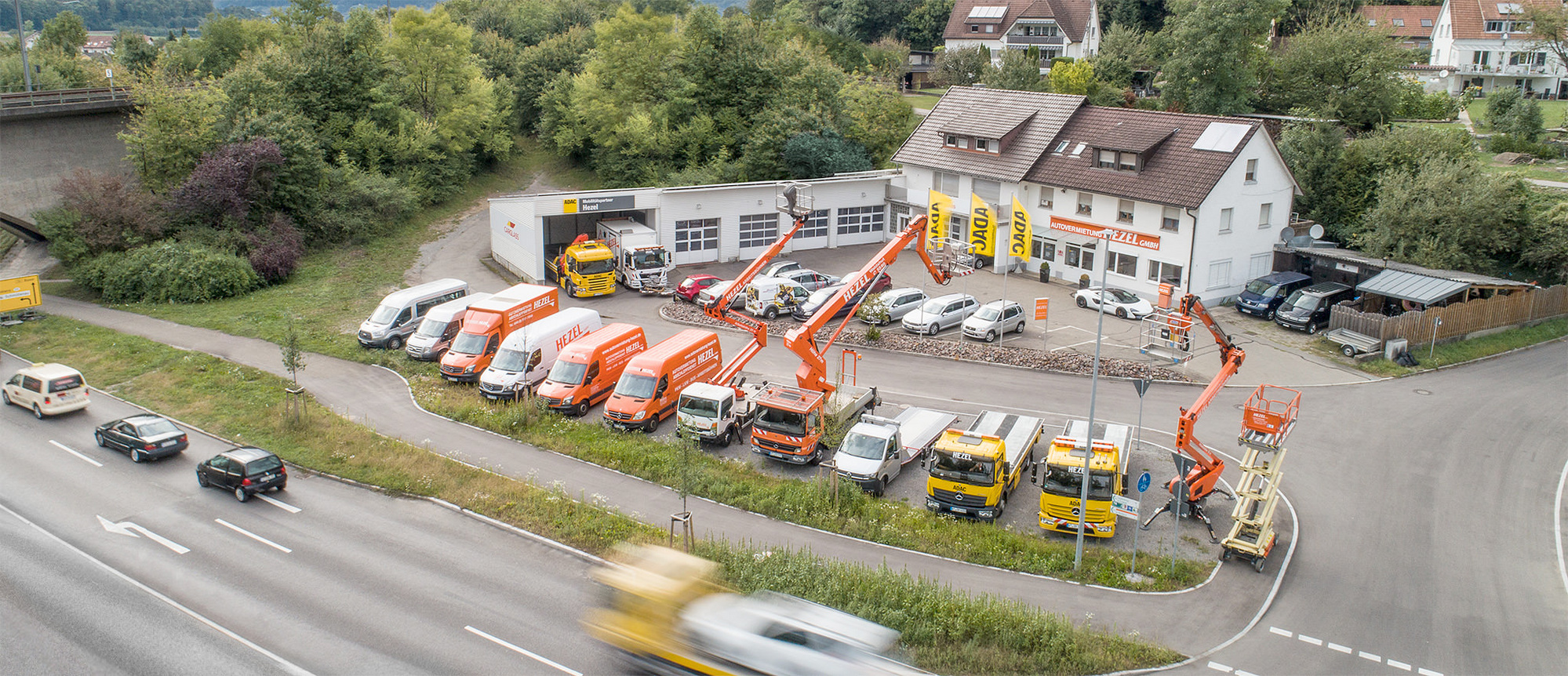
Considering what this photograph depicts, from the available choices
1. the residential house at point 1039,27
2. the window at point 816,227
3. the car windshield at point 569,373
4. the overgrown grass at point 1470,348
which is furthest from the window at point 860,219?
the residential house at point 1039,27

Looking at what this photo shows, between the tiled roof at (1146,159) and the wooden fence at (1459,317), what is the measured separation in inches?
281

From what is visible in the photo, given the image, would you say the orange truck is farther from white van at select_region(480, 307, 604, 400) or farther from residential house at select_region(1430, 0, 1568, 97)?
residential house at select_region(1430, 0, 1568, 97)

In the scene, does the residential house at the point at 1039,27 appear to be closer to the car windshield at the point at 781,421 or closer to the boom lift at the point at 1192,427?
the boom lift at the point at 1192,427

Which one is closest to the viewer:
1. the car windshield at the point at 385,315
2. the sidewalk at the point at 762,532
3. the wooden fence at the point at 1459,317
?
the sidewalk at the point at 762,532

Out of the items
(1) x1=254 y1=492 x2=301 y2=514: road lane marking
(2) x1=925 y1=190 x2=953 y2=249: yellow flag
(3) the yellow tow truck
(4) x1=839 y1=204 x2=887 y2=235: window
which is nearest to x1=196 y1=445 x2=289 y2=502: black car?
(1) x1=254 y1=492 x2=301 y2=514: road lane marking

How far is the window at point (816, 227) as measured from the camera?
161 feet

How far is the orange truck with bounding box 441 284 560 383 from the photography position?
30328 mm

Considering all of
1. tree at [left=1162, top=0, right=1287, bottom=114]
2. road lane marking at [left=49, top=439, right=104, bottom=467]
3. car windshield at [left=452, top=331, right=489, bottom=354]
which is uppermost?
tree at [left=1162, top=0, right=1287, bottom=114]

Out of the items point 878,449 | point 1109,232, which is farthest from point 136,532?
point 1109,232

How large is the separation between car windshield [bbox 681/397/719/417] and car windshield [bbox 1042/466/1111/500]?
8799 millimetres

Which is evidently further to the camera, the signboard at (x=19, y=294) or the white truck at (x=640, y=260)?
the white truck at (x=640, y=260)

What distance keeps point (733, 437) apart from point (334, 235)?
32.2 metres

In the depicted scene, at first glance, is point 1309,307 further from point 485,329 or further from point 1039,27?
point 1039,27

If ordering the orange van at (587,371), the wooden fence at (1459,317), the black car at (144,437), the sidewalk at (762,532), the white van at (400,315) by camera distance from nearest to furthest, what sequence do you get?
1. the sidewalk at (762,532)
2. the black car at (144,437)
3. the orange van at (587,371)
4. the wooden fence at (1459,317)
5. the white van at (400,315)
